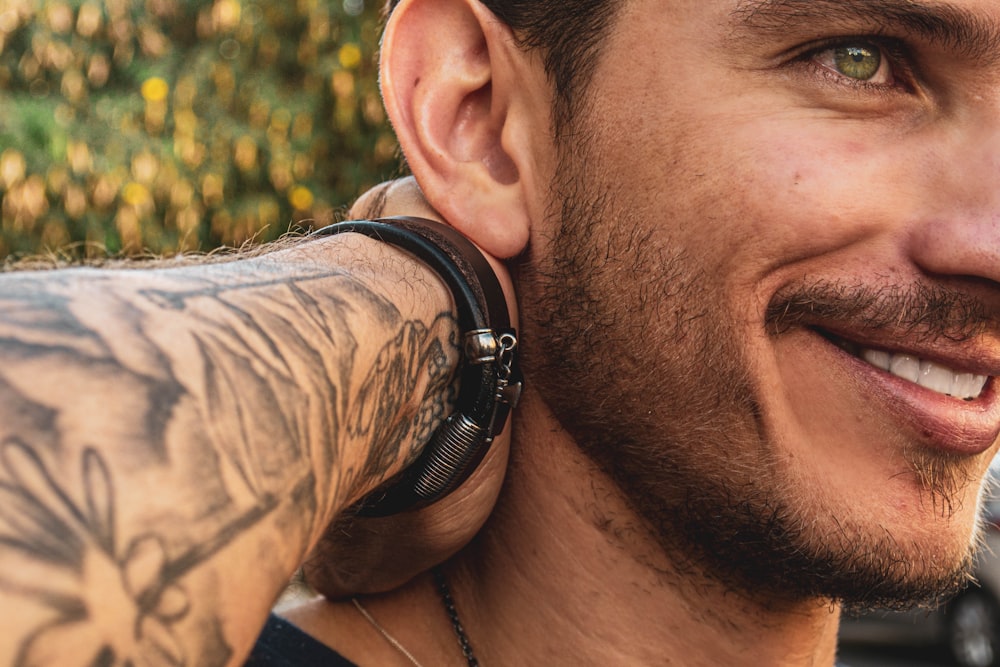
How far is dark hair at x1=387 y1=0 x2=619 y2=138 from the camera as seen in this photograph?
6.04 feet

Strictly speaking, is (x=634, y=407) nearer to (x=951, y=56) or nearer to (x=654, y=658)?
(x=654, y=658)

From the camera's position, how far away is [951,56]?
1.69m

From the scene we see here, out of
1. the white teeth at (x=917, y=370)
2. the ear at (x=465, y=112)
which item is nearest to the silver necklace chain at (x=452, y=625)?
the ear at (x=465, y=112)

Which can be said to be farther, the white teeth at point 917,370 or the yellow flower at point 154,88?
the yellow flower at point 154,88

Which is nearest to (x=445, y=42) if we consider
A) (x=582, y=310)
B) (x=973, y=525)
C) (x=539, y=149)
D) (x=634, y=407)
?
(x=539, y=149)

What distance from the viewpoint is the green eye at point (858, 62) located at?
1.72 m

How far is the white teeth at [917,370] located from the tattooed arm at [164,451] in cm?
Result: 93

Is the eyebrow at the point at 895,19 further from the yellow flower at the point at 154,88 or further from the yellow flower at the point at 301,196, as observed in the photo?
the yellow flower at the point at 154,88

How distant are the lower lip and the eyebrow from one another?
1.67ft

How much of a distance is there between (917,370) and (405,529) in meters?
0.91

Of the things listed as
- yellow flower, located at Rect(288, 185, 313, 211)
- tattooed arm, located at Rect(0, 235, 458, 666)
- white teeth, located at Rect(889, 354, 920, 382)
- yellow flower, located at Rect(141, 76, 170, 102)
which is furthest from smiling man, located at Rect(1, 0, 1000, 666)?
yellow flower, located at Rect(141, 76, 170, 102)

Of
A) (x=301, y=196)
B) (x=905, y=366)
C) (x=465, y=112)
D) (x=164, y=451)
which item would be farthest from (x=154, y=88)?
(x=164, y=451)

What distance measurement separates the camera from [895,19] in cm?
Result: 166

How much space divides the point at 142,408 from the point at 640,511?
1.15 m
